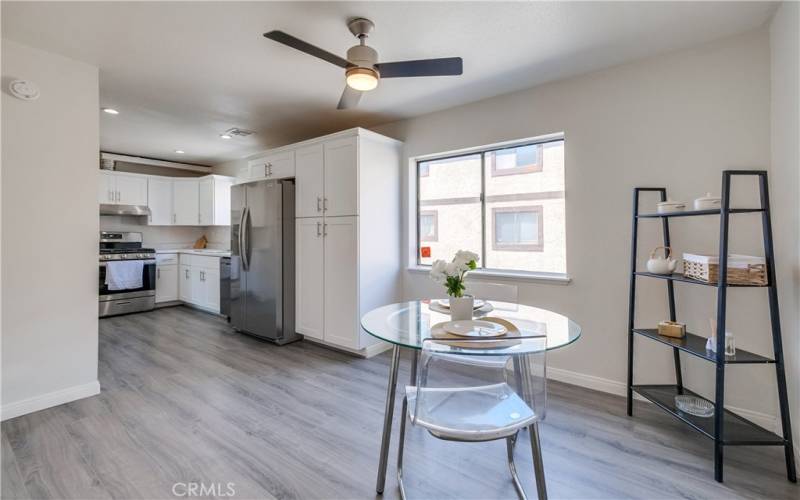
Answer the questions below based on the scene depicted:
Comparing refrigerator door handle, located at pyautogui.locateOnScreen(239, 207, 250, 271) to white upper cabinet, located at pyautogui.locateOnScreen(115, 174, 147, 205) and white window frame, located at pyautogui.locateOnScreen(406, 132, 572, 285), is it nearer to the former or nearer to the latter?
white window frame, located at pyautogui.locateOnScreen(406, 132, 572, 285)

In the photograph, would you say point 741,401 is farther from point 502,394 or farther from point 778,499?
point 502,394

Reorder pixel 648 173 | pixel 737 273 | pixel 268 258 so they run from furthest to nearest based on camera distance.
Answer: pixel 268 258, pixel 648 173, pixel 737 273

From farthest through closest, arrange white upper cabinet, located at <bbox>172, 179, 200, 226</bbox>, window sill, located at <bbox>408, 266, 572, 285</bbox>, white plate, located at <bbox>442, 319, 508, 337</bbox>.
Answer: white upper cabinet, located at <bbox>172, 179, 200, 226</bbox> → window sill, located at <bbox>408, 266, 572, 285</bbox> → white plate, located at <bbox>442, 319, 508, 337</bbox>

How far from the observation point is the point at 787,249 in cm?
188

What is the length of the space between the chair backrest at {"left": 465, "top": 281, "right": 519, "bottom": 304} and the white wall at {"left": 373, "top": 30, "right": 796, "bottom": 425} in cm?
71

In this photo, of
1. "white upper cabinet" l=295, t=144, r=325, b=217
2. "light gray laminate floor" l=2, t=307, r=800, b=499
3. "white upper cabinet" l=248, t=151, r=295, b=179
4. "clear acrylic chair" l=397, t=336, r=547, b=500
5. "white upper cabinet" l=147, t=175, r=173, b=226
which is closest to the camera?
"clear acrylic chair" l=397, t=336, r=547, b=500

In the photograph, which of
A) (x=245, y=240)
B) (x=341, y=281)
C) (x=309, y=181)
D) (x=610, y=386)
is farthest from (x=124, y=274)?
(x=610, y=386)

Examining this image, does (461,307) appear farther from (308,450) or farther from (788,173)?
(788,173)

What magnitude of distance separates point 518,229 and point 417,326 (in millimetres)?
1860

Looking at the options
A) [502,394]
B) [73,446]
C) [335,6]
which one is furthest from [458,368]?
[335,6]

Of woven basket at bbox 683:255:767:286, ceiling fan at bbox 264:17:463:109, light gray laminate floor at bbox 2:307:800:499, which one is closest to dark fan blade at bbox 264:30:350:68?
ceiling fan at bbox 264:17:463:109

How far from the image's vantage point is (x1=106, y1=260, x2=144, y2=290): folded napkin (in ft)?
15.9

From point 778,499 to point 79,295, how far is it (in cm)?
412

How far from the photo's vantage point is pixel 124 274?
195 inches
